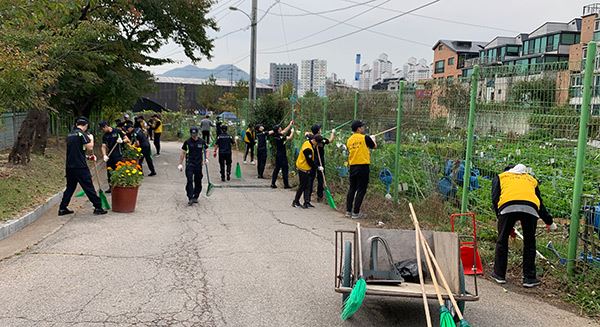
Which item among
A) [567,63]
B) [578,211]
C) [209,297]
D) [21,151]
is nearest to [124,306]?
[209,297]

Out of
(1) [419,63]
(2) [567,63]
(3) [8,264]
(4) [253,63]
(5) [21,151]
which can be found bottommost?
(3) [8,264]

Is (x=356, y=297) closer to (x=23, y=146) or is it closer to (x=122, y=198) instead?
(x=122, y=198)

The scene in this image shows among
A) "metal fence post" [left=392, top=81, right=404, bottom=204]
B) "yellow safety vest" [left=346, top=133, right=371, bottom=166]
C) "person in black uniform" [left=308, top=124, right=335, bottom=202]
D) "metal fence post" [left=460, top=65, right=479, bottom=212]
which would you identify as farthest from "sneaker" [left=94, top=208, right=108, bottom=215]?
"metal fence post" [left=460, top=65, right=479, bottom=212]

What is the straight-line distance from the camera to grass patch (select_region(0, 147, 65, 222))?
31.0 feet

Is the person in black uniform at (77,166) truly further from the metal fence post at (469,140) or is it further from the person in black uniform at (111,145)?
the metal fence post at (469,140)

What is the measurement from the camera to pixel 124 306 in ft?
16.9

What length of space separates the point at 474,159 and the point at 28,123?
11503 mm

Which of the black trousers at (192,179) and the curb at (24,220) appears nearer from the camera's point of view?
the curb at (24,220)

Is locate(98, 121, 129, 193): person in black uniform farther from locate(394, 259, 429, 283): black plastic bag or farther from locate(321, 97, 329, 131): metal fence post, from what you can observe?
locate(394, 259, 429, 283): black plastic bag

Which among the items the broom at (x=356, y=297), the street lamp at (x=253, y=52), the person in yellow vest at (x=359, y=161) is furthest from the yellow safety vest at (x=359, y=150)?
the street lamp at (x=253, y=52)

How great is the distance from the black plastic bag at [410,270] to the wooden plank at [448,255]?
0.71 ft

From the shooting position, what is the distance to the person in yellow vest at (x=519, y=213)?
591 centimetres

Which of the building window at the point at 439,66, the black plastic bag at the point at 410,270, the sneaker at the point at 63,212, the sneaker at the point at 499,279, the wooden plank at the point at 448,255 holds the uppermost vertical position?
the building window at the point at 439,66

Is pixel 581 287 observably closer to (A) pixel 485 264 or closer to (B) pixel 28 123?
(A) pixel 485 264
